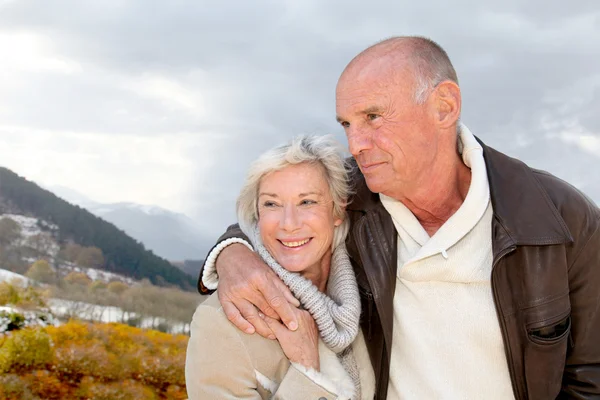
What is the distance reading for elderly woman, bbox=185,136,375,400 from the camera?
2.46 m

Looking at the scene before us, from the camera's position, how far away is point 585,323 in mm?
2838

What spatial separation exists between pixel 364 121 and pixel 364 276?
78 centimetres

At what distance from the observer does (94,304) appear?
17.5 m

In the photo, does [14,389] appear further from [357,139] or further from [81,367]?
[357,139]

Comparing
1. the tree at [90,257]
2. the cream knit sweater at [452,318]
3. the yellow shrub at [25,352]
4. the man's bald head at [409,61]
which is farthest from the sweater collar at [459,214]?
the tree at [90,257]

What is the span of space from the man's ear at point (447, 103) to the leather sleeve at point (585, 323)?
840 millimetres

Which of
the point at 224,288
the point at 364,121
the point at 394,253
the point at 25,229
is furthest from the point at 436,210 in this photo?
the point at 25,229

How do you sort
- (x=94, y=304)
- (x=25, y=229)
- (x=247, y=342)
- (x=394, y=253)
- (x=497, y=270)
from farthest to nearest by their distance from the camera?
(x=25, y=229) → (x=94, y=304) → (x=394, y=253) → (x=497, y=270) → (x=247, y=342)

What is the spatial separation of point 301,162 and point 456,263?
0.89 metres

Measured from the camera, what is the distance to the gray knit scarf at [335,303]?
8.70ft

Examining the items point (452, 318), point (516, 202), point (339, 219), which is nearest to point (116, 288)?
point (339, 219)

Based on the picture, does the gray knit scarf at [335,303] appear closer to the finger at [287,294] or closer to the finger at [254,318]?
the finger at [287,294]

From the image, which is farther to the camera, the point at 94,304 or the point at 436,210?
the point at 94,304

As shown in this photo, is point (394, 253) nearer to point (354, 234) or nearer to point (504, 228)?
point (354, 234)
